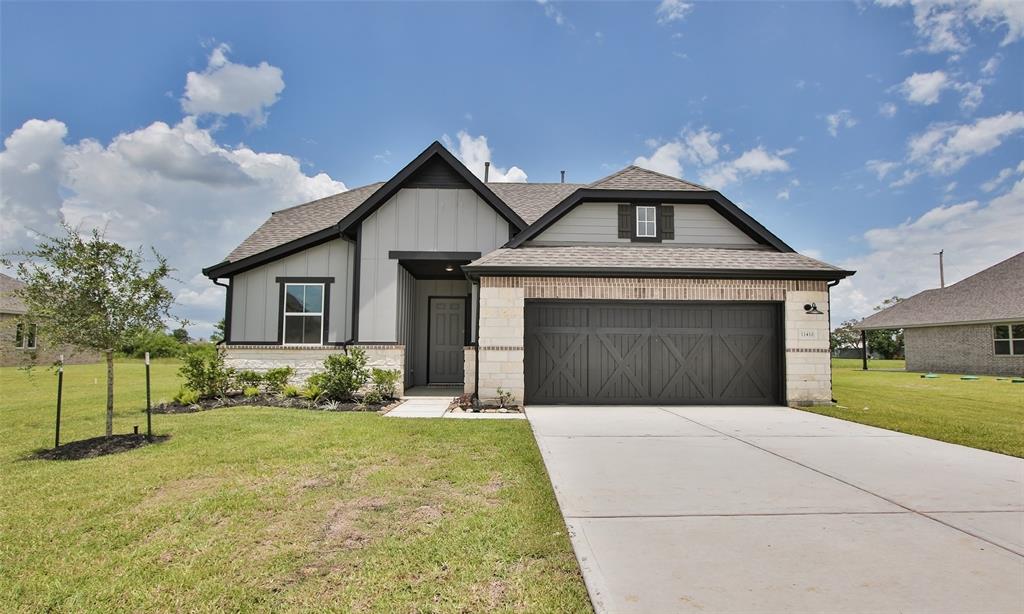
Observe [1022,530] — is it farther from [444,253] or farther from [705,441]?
[444,253]

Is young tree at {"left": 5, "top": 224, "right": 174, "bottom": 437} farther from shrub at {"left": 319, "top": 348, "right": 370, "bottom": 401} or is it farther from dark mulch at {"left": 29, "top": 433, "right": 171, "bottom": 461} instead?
shrub at {"left": 319, "top": 348, "right": 370, "bottom": 401}

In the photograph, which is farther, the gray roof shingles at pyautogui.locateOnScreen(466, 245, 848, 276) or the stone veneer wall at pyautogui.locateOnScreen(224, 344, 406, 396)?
the stone veneer wall at pyautogui.locateOnScreen(224, 344, 406, 396)

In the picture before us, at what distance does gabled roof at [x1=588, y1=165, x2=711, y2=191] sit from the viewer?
11984 millimetres

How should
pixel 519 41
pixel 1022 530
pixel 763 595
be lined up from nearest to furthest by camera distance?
pixel 763 595 < pixel 1022 530 < pixel 519 41

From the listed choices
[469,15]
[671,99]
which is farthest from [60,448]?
[671,99]

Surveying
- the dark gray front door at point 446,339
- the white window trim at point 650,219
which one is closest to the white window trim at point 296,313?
the dark gray front door at point 446,339

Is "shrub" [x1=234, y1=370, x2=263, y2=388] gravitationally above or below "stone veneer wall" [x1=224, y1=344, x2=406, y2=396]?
below

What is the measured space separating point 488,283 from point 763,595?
8.18 meters

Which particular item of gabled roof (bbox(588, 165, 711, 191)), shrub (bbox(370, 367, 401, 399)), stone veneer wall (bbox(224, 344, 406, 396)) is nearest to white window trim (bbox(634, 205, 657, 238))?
gabled roof (bbox(588, 165, 711, 191))

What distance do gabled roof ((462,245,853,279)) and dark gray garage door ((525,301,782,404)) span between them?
2.68 feet

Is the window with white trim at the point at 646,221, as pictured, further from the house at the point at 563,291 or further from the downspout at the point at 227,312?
the downspout at the point at 227,312

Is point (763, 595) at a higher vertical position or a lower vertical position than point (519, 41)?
lower

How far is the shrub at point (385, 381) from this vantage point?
11.0 meters

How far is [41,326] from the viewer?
6312 mm
